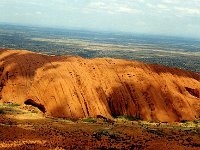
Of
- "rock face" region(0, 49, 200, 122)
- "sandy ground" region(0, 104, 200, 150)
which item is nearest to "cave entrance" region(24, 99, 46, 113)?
"rock face" region(0, 49, 200, 122)

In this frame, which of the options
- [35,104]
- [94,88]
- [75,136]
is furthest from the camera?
[94,88]

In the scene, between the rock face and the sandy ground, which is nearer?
the sandy ground

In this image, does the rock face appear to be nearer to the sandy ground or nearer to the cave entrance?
the cave entrance

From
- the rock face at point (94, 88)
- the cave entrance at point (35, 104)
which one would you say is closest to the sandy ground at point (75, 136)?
the cave entrance at point (35, 104)

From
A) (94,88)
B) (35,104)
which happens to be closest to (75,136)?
(35,104)

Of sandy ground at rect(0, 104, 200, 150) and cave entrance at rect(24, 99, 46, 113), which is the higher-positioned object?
sandy ground at rect(0, 104, 200, 150)

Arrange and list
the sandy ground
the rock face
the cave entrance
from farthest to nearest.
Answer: the rock face
the cave entrance
the sandy ground

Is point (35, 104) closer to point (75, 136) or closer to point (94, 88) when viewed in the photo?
point (94, 88)
